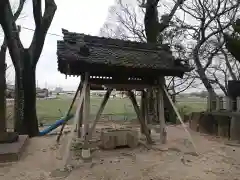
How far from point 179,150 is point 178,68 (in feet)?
8.47

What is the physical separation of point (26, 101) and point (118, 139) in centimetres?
518

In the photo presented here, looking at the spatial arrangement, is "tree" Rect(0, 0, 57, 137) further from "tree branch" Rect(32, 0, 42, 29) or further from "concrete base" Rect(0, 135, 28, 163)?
"concrete base" Rect(0, 135, 28, 163)

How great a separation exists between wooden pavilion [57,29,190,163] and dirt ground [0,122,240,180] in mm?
981

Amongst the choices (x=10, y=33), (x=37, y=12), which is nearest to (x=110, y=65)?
(x=37, y=12)

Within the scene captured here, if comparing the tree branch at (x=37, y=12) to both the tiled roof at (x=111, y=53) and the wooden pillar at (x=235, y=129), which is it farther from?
the wooden pillar at (x=235, y=129)

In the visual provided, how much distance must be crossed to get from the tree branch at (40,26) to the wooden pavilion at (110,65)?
301cm

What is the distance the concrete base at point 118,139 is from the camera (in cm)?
745

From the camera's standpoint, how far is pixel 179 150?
24.1 feet

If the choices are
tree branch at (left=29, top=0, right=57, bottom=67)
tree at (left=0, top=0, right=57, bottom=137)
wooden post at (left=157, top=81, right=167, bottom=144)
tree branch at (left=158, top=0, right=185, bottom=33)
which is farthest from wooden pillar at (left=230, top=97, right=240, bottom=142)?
tree branch at (left=29, top=0, right=57, bottom=67)

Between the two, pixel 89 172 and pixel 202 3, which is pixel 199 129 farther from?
pixel 202 3

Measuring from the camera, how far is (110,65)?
6.61 metres

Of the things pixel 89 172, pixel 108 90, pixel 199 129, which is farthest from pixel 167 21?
pixel 89 172

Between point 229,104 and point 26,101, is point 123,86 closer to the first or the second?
point 229,104

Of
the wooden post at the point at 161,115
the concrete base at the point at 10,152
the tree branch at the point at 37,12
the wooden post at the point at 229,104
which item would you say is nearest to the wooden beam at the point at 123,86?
the wooden post at the point at 161,115
